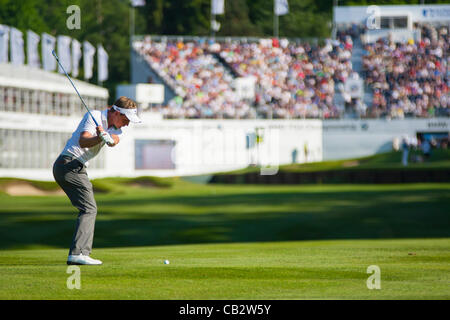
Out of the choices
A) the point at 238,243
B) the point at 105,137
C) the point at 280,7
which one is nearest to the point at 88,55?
the point at 280,7

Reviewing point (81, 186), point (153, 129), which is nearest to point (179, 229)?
point (81, 186)

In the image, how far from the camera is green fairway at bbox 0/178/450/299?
10.3m

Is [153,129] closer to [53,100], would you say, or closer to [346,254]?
[53,100]

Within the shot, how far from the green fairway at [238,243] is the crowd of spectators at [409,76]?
76.2ft

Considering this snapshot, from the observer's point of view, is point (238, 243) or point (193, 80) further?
point (193, 80)

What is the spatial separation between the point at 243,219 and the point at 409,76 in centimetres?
4373

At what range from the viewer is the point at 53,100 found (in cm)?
6231

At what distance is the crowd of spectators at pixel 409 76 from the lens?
70.9 meters

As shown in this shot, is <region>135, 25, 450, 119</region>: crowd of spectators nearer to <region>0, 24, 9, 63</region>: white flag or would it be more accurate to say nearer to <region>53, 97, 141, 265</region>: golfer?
<region>0, 24, 9, 63</region>: white flag

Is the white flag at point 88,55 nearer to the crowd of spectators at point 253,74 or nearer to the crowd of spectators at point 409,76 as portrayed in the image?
the crowd of spectators at point 253,74

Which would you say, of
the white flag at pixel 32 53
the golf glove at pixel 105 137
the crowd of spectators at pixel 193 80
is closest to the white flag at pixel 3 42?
the white flag at pixel 32 53

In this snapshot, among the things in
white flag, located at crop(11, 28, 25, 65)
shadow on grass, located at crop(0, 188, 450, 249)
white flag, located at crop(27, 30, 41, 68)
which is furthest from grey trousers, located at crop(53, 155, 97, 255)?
white flag, located at crop(27, 30, 41, 68)

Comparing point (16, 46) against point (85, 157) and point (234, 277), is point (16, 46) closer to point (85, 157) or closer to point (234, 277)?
point (85, 157)

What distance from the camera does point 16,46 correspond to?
62719mm
